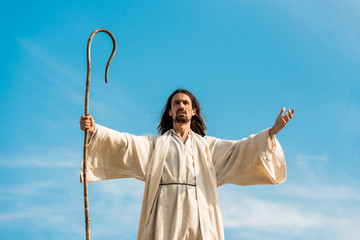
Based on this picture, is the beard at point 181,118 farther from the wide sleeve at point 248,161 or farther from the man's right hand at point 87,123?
the man's right hand at point 87,123

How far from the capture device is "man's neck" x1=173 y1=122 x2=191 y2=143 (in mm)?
9016

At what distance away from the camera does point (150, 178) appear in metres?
8.55

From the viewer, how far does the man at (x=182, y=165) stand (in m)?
8.23

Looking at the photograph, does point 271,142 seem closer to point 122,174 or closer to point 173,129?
point 173,129

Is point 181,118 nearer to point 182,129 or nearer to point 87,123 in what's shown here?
point 182,129

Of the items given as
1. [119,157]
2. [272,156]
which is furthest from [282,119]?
[119,157]

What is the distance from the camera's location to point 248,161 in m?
9.02

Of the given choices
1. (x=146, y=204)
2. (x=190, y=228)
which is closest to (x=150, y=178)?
(x=146, y=204)

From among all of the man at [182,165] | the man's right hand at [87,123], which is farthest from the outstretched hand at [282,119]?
the man's right hand at [87,123]

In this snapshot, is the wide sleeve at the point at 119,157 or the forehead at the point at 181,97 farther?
the forehead at the point at 181,97

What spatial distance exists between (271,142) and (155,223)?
2201 mm

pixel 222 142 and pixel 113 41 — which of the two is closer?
pixel 113 41

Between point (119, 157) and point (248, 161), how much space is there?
2087 millimetres

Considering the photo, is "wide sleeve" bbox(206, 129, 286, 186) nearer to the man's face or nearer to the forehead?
the man's face
